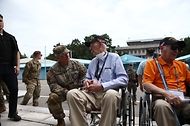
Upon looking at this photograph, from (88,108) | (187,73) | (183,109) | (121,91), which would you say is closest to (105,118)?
(88,108)

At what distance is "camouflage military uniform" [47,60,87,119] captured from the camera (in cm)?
271

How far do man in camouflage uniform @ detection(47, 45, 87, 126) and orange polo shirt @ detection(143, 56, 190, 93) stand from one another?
1.23 metres

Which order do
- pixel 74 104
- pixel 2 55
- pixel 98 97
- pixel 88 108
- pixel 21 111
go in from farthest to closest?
pixel 21 111
pixel 2 55
pixel 98 97
pixel 88 108
pixel 74 104

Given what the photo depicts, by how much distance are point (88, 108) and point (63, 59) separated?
3.45 ft

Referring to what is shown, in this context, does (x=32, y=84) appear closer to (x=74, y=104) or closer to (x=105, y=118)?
(x=74, y=104)

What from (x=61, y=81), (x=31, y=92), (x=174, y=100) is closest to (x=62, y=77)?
(x=61, y=81)

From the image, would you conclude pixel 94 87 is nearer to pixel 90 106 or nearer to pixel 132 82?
pixel 90 106

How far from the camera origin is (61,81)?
113 inches

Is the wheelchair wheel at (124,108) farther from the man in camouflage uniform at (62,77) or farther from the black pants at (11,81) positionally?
the black pants at (11,81)

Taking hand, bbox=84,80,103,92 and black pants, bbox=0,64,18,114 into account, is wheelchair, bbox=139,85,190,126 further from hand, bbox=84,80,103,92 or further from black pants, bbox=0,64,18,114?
black pants, bbox=0,64,18,114

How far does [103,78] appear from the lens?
8.15ft

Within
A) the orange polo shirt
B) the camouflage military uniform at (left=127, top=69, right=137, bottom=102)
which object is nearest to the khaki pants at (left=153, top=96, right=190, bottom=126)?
the orange polo shirt

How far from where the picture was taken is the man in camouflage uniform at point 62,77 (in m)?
2.74

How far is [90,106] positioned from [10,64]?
1.80 meters
